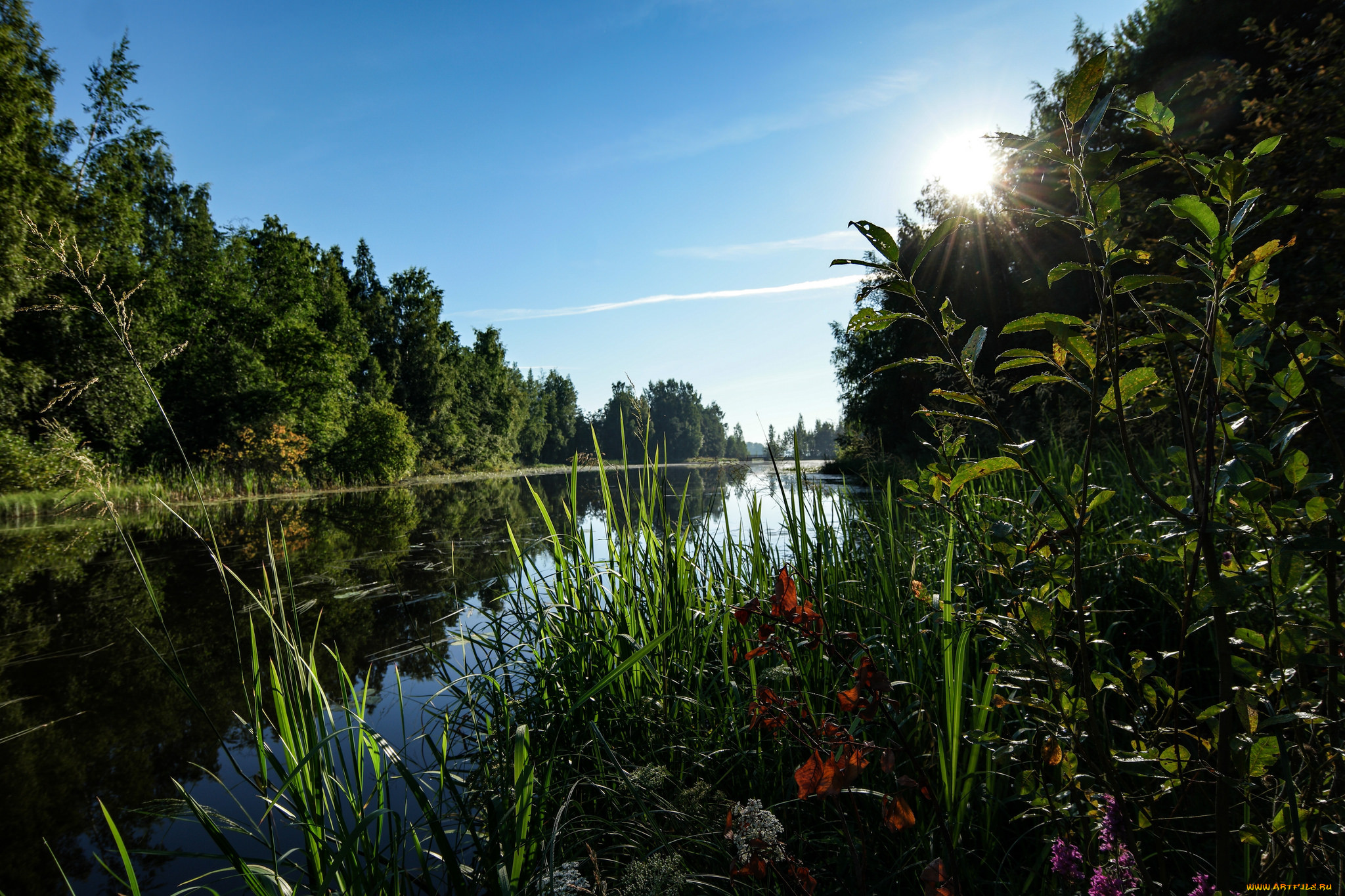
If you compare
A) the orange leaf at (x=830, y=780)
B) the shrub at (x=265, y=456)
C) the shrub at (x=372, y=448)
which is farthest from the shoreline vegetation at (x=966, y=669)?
the shrub at (x=372, y=448)

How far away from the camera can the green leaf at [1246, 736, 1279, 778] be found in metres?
0.65

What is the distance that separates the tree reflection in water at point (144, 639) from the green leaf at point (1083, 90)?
1.31m

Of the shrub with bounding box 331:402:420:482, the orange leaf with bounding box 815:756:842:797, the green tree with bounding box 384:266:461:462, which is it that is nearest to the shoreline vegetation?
the orange leaf with bounding box 815:756:842:797

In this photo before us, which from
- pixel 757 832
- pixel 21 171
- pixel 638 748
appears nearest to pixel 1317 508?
pixel 757 832

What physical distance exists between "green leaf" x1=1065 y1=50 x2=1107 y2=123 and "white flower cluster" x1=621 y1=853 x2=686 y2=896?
1.23 metres

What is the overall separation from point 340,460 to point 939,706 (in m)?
23.4

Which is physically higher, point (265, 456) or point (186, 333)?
point (186, 333)

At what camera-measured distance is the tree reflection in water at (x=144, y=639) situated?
198 cm

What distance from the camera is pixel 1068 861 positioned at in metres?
0.90

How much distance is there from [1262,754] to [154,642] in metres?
5.09

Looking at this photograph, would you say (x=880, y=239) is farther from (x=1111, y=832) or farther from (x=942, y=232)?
(x=1111, y=832)

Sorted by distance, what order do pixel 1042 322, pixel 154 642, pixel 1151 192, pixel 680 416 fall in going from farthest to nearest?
pixel 680 416 → pixel 154 642 → pixel 1151 192 → pixel 1042 322

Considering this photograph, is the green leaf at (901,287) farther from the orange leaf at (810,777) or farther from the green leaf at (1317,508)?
the orange leaf at (810,777)

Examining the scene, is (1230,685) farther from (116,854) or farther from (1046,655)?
(116,854)
